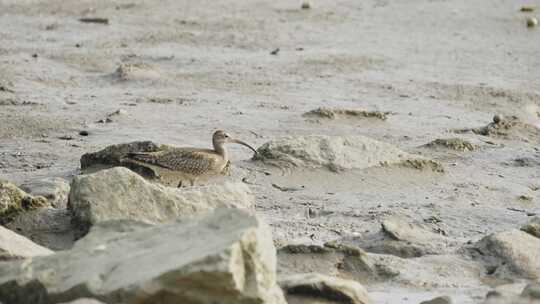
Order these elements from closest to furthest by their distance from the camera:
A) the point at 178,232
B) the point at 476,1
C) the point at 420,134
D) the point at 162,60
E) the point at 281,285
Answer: the point at 178,232
the point at 281,285
the point at 420,134
the point at 162,60
the point at 476,1

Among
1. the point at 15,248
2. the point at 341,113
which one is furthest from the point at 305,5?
the point at 15,248

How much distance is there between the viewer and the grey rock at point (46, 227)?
8609 millimetres

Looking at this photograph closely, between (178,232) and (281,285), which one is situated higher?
(178,232)

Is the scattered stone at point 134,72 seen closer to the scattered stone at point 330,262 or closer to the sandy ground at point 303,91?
the sandy ground at point 303,91

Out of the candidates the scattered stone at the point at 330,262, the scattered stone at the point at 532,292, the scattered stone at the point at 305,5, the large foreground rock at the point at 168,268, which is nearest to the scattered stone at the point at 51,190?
the scattered stone at the point at 330,262

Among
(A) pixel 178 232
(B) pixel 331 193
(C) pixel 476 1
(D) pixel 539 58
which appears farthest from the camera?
(C) pixel 476 1

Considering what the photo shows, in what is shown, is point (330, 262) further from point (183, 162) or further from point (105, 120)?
point (105, 120)

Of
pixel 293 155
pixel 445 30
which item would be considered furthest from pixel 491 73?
pixel 293 155

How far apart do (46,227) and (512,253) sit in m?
3.15

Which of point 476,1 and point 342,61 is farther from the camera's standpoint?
point 476,1

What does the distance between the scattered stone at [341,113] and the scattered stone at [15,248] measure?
571 cm

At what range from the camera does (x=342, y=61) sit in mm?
16016

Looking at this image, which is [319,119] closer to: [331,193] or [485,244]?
[331,193]

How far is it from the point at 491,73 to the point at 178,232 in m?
9.63
